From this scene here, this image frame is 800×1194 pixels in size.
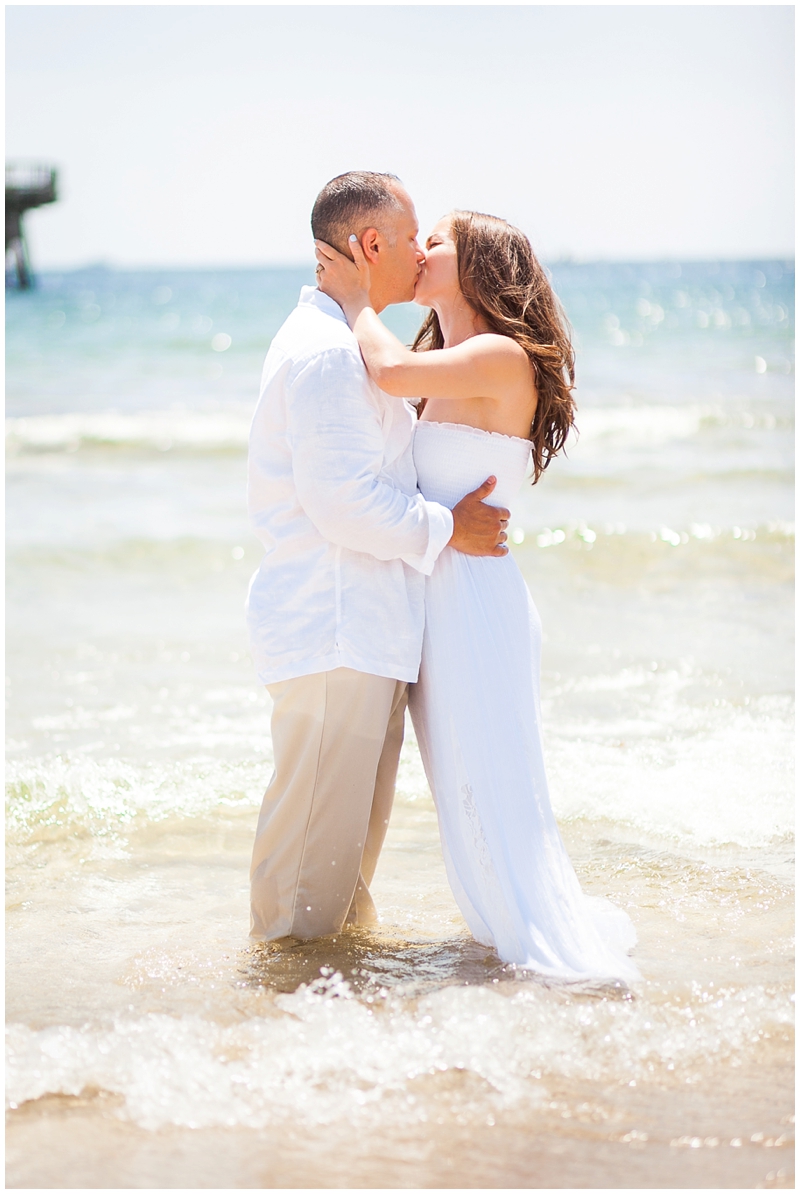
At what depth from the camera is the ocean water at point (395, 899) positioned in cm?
247

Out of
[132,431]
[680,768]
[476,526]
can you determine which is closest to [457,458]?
[476,526]

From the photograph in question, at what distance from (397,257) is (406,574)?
94 centimetres

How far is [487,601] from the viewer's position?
342cm

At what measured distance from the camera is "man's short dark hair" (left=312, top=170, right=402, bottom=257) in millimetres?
3307

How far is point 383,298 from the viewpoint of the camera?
347 cm

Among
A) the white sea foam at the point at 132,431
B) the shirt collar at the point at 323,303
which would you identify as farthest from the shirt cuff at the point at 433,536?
the white sea foam at the point at 132,431

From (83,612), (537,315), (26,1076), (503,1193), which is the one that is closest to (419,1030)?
(503,1193)

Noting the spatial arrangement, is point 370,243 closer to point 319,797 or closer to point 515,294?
point 515,294

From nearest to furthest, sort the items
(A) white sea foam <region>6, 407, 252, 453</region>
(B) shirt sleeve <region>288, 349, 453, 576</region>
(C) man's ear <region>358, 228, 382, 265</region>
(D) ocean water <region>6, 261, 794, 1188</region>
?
(D) ocean water <region>6, 261, 794, 1188</region> → (B) shirt sleeve <region>288, 349, 453, 576</region> → (C) man's ear <region>358, 228, 382, 265</region> → (A) white sea foam <region>6, 407, 252, 453</region>

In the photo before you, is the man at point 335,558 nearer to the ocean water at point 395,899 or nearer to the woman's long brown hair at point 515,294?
the woman's long brown hair at point 515,294

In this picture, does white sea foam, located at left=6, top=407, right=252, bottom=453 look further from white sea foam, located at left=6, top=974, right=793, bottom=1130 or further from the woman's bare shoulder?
white sea foam, located at left=6, top=974, right=793, bottom=1130

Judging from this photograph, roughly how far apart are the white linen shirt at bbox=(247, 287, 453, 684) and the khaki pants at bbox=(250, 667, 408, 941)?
87 mm

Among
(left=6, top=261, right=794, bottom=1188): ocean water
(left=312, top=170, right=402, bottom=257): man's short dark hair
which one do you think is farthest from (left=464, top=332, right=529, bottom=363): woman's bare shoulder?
(left=6, top=261, right=794, bottom=1188): ocean water

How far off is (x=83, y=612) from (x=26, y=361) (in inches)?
681
